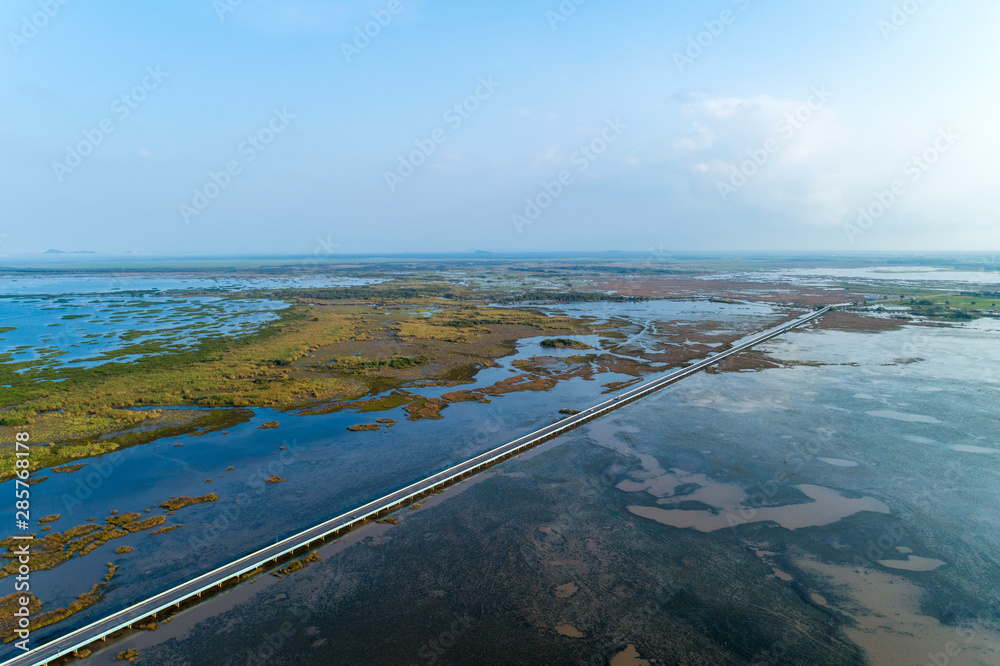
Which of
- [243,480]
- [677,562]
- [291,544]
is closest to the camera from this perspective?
[677,562]

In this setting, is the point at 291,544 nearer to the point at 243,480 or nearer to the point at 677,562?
the point at 243,480

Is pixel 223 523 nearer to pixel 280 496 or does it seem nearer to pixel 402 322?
pixel 280 496

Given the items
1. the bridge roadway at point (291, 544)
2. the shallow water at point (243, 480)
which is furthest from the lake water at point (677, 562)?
the shallow water at point (243, 480)

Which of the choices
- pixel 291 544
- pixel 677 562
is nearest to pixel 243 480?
pixel 291 544

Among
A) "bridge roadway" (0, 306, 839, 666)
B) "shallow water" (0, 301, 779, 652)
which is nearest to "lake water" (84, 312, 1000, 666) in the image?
"bridge roadway" (0, 306, 839, 666)

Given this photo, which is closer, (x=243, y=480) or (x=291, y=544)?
(x=291, y=544)

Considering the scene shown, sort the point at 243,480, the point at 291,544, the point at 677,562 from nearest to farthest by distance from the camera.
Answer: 1. the point at 677,562
2. the point at 291,544
3. the point at 243,480

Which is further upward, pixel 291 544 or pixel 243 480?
pixel 291 544

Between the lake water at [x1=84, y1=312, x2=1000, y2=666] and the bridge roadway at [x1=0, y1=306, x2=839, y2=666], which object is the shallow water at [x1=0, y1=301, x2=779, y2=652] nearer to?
the bridge roadway at [x1=0, y1=306, x2=839, y2=666]

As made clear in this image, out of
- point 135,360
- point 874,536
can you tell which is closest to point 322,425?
point 135,360
